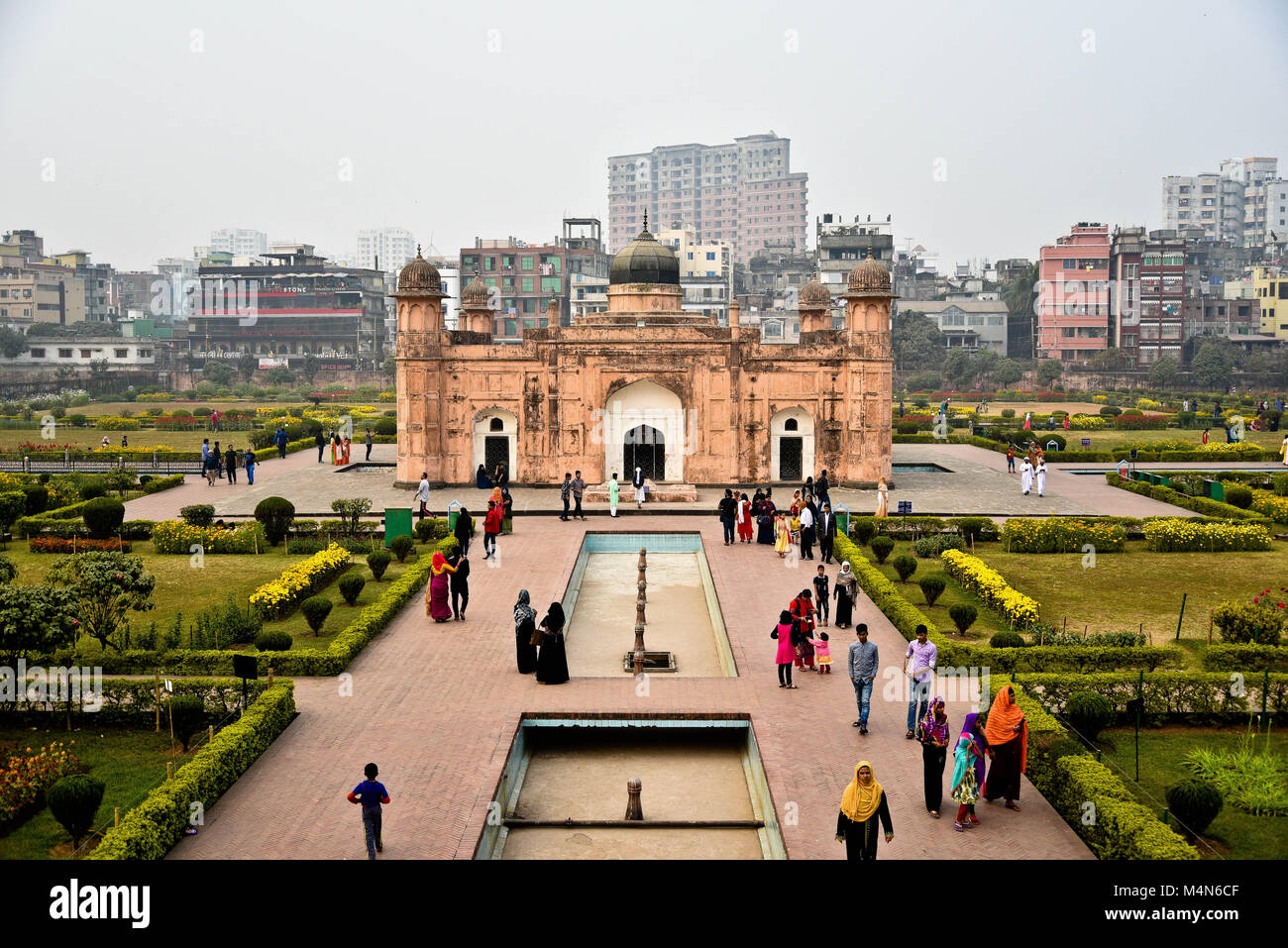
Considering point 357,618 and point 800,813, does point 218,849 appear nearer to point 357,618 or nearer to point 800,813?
point 800,813

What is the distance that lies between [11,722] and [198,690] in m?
2.42

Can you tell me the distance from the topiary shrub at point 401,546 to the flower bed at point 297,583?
143cm

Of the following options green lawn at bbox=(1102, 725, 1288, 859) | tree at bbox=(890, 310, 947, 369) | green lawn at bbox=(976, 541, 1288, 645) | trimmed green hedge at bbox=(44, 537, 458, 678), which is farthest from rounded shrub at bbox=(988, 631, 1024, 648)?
tree at bbox=(890, 310, 947, 369)

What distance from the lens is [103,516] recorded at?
28.0m

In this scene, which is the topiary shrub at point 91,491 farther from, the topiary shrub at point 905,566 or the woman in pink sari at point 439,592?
the topiary shrub at point 905,566

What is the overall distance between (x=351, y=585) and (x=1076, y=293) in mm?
86607

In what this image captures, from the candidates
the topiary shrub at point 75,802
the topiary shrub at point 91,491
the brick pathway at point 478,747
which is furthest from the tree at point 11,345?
the topiary shrub at point 75,802

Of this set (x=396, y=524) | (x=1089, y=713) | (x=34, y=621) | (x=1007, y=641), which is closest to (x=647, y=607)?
(x=396, y=524)

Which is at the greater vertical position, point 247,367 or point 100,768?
point 247,367

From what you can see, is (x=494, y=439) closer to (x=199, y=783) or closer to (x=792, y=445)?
(x=792, y=445)

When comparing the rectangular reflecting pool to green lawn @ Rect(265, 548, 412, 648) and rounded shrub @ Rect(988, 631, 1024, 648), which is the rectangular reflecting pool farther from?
green lawn @ Rect(265, 548, 412, 648)

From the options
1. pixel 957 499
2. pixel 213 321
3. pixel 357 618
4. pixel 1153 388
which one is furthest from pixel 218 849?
pixel 213 321

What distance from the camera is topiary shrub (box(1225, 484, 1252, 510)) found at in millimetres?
32531

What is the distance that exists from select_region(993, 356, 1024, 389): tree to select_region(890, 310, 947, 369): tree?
22.5ft
